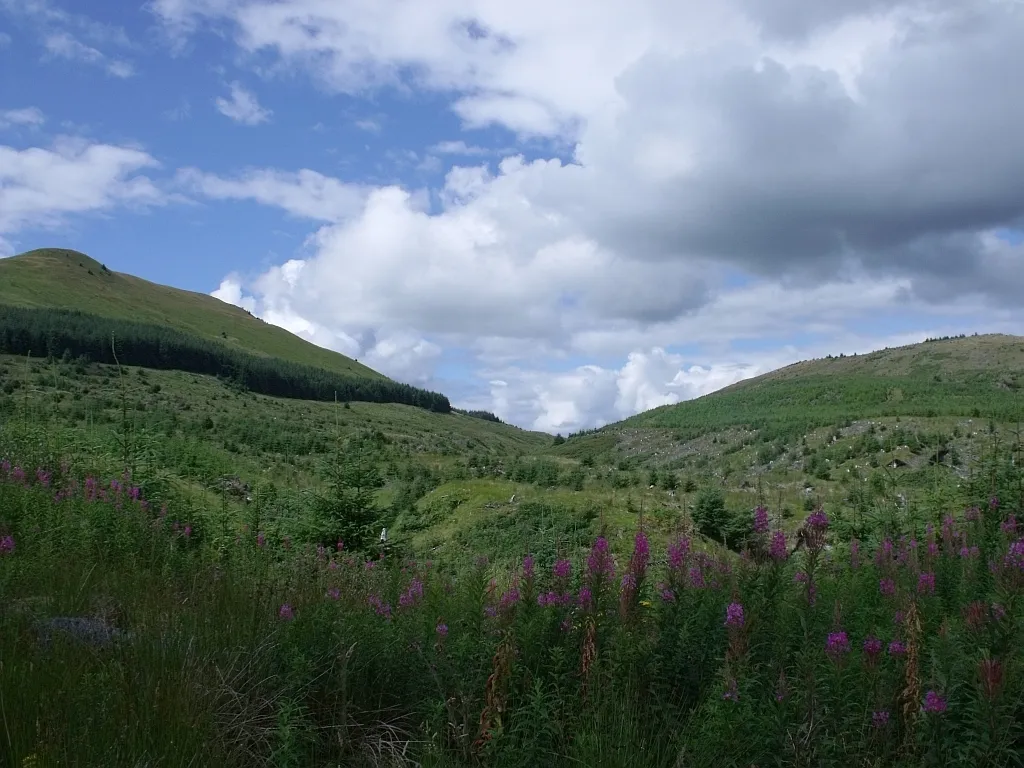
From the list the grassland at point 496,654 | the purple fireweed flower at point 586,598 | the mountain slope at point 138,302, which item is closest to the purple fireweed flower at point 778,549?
the grassland at point 496,654

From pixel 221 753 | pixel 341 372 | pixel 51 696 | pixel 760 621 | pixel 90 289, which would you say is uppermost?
pixel 90 289

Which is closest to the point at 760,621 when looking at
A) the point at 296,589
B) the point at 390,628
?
the point at 390,628

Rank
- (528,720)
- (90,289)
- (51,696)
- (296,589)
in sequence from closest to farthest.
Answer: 1. (51,696)
2. (528,720)
3. (296,589)
4. (90,289)

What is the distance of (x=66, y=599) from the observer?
3998mm

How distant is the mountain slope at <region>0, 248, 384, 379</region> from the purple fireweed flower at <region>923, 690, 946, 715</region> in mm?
125679

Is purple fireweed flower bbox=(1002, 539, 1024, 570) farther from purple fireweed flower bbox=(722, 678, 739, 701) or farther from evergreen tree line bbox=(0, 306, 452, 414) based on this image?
evergreen tree line bbox=(0, 306, 452, 414)

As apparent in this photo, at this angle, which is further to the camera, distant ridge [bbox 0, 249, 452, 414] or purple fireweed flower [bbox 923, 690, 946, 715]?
distant ridge [bbox 0, 249, 452, 414]

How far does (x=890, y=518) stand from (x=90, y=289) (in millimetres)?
155654

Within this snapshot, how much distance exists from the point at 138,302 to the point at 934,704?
161 meters

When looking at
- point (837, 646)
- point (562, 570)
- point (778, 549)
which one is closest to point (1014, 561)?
point (778, 549)

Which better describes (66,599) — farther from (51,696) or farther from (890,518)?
(890,518)

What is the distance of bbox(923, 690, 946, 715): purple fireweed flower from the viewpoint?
278cm

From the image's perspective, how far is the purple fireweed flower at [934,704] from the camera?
2.78m

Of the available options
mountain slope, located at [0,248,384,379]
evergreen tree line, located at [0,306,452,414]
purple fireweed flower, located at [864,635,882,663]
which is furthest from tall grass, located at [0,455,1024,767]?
mountain slope, located at [0,248,384,379]
